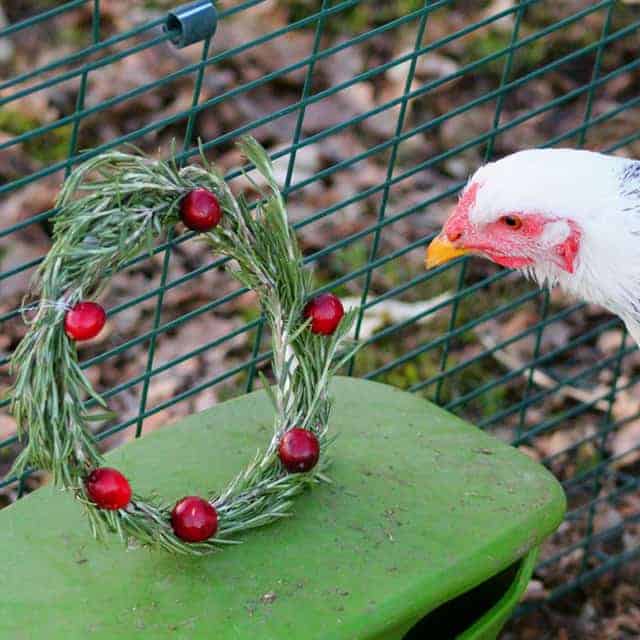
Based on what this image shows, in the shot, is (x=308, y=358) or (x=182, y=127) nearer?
(x=308, y=358)

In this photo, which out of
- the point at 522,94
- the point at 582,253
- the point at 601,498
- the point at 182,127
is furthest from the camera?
the point at 522,94

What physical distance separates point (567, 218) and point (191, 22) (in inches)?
23.2

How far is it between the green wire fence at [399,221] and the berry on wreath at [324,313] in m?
0.46

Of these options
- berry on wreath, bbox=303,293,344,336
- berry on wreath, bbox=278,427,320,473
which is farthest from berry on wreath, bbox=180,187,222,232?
berry on wreath, bbox=278,427,320,473

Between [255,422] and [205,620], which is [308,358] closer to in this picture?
[255,422]

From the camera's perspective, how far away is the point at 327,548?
1717 millimetres

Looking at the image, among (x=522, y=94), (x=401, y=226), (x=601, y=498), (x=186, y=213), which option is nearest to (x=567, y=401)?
(x=601, y=498)

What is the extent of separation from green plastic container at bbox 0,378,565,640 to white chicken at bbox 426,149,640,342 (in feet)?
0.90

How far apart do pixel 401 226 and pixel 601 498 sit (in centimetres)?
105

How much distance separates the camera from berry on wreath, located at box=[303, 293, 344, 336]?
1.76 m

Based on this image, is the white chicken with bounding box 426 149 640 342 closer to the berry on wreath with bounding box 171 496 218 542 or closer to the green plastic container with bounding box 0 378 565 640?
the green plastic container with bounding box 0 378 565 640

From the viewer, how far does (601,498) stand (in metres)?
2.69

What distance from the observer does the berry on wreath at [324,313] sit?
176 centimetres

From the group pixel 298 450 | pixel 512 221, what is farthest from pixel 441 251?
pixel 298 450
